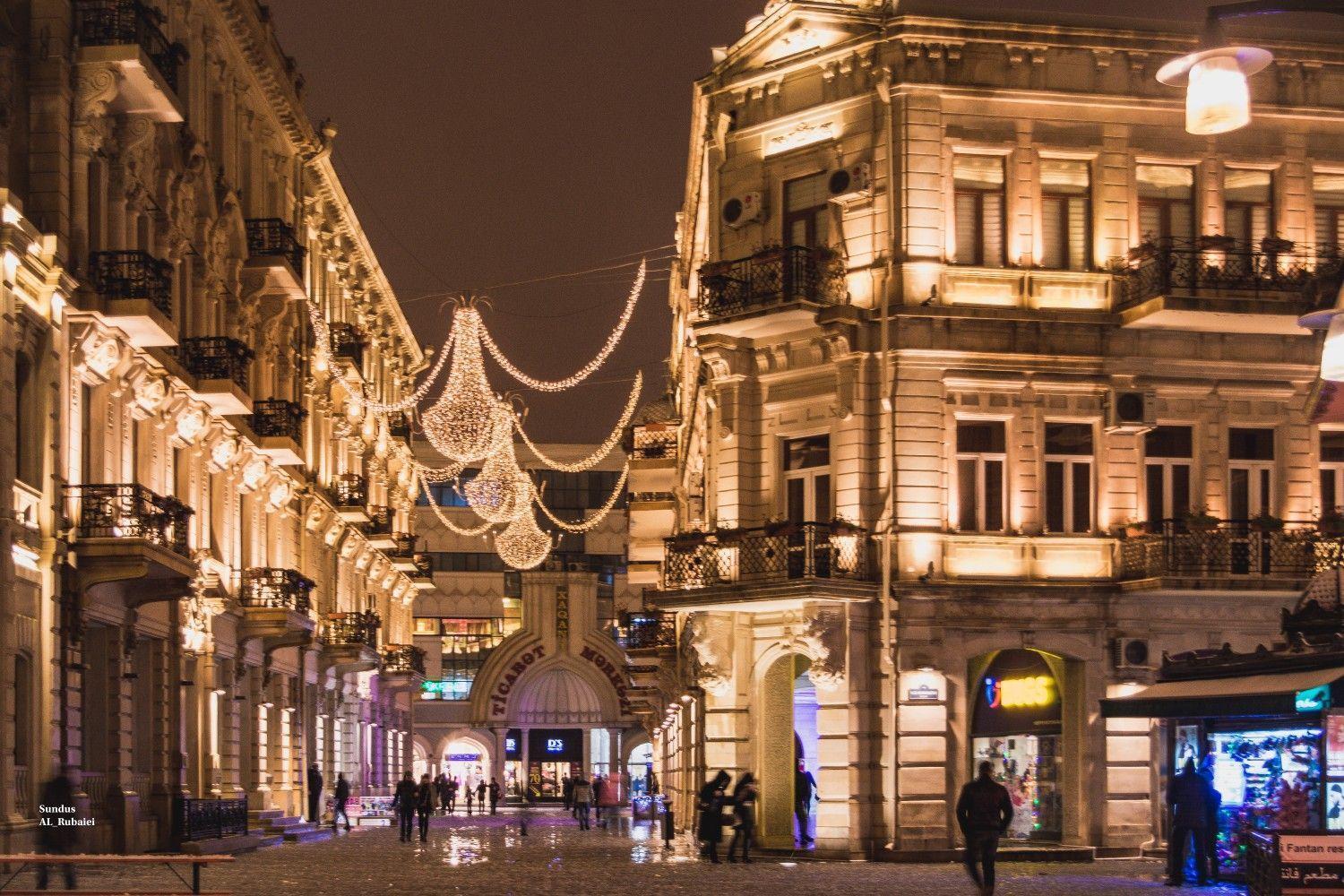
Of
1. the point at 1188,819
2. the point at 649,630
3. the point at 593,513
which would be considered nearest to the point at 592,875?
the point at 1188,819

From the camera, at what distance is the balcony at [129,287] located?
32.5 metres

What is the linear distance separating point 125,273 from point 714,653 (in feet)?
39.4

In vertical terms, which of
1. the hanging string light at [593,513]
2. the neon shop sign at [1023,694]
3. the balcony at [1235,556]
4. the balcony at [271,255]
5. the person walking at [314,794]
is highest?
the balcony at [271,255]

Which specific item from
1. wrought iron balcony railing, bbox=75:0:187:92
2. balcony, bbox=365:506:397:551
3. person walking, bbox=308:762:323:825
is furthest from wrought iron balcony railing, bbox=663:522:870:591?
balcony, bbox=365:506:397:551

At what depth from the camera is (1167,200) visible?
114 feet

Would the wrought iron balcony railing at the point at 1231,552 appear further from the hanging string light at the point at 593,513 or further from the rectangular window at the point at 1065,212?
the hanging string light at the point at 593,513

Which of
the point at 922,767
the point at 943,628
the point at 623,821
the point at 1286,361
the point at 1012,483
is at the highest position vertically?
the point at 1286,361

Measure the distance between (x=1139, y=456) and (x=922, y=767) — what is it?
21.4 feet

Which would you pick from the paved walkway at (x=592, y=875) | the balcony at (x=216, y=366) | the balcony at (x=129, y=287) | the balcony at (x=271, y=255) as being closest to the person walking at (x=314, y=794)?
the paved walkway at (x=592, y=875)

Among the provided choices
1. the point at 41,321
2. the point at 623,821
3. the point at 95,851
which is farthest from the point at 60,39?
the point at 623,821

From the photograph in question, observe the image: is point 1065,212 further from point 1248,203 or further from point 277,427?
point 277,427

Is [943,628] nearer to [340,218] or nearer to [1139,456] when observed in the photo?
[1139,456]

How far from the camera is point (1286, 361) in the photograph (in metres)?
34.3

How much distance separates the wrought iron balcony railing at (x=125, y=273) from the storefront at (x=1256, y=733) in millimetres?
16852
